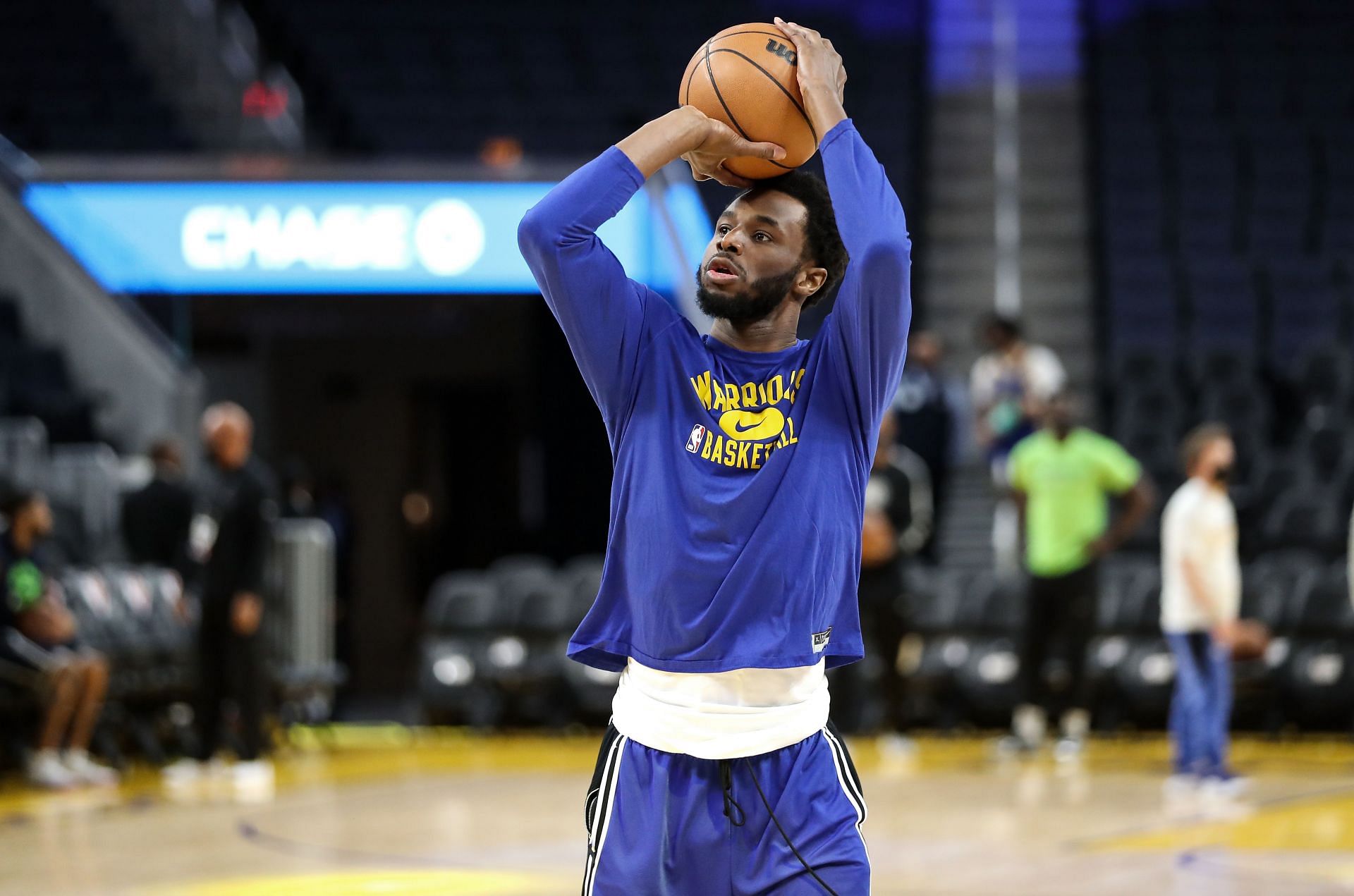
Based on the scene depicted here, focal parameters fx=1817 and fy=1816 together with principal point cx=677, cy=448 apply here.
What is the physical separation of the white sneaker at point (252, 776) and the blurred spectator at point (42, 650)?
67 cm

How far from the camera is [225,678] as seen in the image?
9.43m

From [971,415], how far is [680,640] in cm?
1087

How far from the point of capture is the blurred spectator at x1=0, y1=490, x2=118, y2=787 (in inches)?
349

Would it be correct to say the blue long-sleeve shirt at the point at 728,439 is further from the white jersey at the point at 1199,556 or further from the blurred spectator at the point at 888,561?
the blurred spectator at the point at 888,561

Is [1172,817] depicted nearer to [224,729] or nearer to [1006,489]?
[1006,489]

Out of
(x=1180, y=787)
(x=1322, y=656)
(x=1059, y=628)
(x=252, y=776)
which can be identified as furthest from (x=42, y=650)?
(x=1322, y=656)

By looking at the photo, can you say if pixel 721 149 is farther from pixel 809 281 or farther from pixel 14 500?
pixel 14 500

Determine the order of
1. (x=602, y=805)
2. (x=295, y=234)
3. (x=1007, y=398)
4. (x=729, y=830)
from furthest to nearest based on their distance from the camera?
(x=295, y=234), (x=1007, y=398), (x=602, y=805), (x=729, y=830)

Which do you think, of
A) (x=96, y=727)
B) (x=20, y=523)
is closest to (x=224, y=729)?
(x=96, y=727)

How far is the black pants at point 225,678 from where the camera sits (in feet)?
30.4

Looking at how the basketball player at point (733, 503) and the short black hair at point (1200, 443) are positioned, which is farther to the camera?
the short black hair at point (1200, 443)

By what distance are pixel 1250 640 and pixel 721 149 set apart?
21.4 feet

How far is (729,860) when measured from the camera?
252 centimetres

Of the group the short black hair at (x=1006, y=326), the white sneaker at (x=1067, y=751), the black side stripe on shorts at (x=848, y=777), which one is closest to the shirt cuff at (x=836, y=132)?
the black side stripe on shorts at (x=848, y=777)
